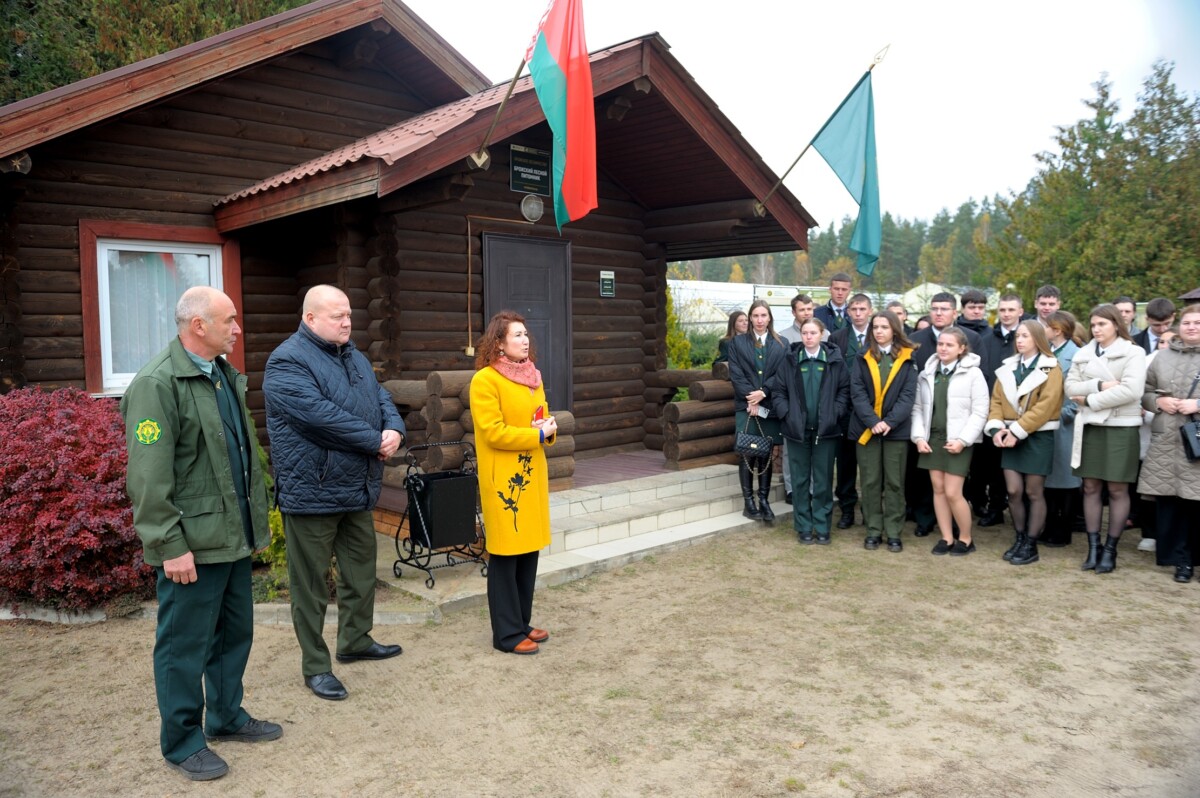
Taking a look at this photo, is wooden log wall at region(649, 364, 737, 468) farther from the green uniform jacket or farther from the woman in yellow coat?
the green uniform jacket

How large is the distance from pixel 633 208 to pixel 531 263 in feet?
5.96

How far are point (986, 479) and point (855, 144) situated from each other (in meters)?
3.54

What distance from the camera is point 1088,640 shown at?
530 cm

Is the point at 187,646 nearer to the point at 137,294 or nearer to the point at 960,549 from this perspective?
the point at 137,294

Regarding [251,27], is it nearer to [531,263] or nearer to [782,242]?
[531,263]

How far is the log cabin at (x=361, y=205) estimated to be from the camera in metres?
7.14

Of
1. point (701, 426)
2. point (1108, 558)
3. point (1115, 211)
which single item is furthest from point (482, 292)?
point (1115, 211)

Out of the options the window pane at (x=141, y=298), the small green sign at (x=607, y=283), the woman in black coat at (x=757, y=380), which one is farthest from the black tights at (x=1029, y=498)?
the window pane at (x=141, y=298)

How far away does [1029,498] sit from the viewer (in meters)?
7.12

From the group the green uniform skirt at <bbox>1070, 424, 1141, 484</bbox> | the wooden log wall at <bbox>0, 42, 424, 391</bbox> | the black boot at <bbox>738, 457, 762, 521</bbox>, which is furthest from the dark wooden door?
the green uniform skirt at <bbox>1070, 424, 1141, 484</bbox>

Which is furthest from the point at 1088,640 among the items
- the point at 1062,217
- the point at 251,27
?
the point at 1062,217

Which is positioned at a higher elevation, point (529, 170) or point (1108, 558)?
point (529, 170)

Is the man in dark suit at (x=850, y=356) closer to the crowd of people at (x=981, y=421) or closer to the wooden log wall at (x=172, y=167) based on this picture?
the crowd of people at (x=981, y=421)

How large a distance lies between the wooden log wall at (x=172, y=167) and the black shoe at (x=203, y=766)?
16.4ft
